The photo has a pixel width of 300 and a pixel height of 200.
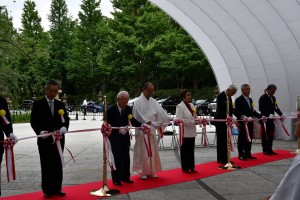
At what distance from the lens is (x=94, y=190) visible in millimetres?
6281

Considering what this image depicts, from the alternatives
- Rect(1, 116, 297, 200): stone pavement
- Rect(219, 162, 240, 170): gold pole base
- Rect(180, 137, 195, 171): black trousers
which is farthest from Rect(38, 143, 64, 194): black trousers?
Rect(219, 162, 240, 170): gold pole base

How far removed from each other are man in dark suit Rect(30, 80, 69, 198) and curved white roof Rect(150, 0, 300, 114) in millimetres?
8552

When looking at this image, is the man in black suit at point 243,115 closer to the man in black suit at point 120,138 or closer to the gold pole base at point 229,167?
the gold pole base at point 229,167

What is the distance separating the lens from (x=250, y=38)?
14242 millimetres

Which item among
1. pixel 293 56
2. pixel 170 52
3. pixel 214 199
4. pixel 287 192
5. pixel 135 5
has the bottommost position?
pixel 214 199

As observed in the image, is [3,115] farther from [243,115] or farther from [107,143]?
[243,115]

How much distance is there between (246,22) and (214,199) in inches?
375

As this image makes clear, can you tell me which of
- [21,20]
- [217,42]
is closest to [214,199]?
[217,42]

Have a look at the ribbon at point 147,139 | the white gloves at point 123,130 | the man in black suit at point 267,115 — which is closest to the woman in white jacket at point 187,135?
the ribbon at point 147,139

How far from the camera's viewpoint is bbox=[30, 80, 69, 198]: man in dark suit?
5.64m

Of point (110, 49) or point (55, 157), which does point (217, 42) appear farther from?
point (110, 49)

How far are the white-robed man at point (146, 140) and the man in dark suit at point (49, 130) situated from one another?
1.74 meters

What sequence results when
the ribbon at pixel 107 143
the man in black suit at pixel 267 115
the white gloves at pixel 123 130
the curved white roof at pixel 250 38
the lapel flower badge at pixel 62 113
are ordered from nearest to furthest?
the lapel flower badge at pixel 62 113 < the ribbon at pixel 107 143 < the white gloves at pixel 123 130 < the man in black suit at pixel 267 115 < the curved white roof at pixel 250 38

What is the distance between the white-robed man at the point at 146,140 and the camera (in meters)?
7.10
